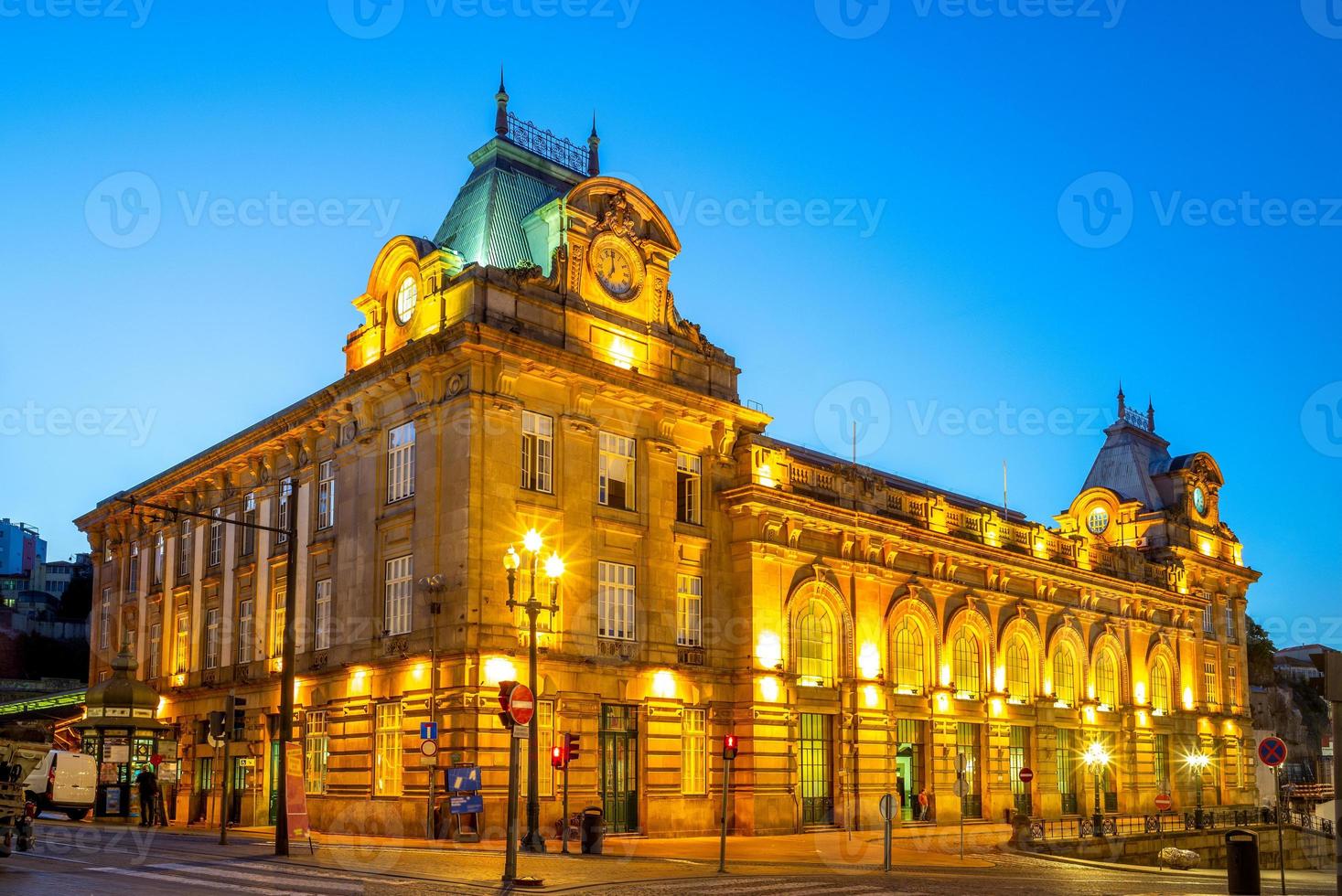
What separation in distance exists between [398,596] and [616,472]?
25.1ft

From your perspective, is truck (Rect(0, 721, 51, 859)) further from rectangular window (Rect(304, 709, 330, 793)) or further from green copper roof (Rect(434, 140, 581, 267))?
green copper roof (Rect(434, 140, 581, 267))

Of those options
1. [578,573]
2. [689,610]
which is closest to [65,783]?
[578,573]

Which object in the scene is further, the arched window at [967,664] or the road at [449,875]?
the arched window at [967,664]

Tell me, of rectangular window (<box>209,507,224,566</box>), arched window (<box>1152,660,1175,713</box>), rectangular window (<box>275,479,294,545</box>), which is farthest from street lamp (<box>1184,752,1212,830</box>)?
rectangular window (<box>209,507,224,566</box>)

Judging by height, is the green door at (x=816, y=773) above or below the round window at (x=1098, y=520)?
below

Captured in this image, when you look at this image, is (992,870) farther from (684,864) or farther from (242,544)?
(242,544)

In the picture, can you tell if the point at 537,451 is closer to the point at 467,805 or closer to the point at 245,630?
the point at 467,805

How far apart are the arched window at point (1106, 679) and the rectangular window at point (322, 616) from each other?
36.8 meters

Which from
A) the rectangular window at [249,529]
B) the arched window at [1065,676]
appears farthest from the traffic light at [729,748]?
the arched window at [1065,676]

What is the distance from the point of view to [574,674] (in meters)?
37.7

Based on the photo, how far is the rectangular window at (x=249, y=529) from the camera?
1896 inches

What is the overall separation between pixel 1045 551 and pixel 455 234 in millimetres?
31010

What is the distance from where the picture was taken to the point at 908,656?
50.0 metres

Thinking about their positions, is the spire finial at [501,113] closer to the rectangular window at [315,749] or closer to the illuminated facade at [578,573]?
the illuminated facade at [578,573]
